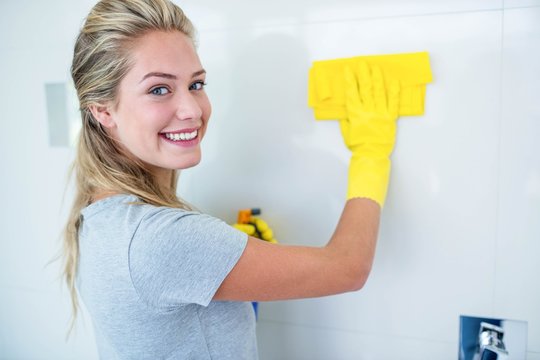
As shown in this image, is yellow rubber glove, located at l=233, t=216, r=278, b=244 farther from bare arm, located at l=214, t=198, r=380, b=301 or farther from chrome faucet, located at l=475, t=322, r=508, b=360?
chrome faucet, located at l=475, t=322, r=508, b=360

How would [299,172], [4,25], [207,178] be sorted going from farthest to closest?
[4,25]
[207,178]
[299,172]

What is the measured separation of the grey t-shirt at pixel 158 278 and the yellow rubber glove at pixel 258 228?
0.23 metres

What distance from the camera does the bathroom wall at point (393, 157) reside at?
0.81 metres

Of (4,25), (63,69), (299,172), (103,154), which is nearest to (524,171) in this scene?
(299,172)

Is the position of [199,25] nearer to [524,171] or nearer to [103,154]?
[103,154]

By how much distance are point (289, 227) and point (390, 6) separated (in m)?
0.51

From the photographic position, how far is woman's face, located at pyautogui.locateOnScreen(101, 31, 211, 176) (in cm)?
68

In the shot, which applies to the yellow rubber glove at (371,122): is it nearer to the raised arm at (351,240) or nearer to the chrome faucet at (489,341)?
the raised arm at (351,240)

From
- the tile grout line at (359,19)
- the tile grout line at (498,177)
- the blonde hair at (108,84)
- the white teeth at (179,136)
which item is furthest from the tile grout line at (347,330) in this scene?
the tile grout line at (359,19)

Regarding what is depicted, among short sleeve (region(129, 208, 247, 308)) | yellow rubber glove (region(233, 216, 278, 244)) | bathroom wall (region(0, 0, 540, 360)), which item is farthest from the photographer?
yellow rubber glove (region(233, 216, 278, 244))

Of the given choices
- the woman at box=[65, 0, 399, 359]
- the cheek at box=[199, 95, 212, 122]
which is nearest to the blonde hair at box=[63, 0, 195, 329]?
the woman at box=[65, 0, 399, 359]

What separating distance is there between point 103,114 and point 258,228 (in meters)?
0.41

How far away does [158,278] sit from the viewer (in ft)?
1.97

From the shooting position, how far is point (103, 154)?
76cm
